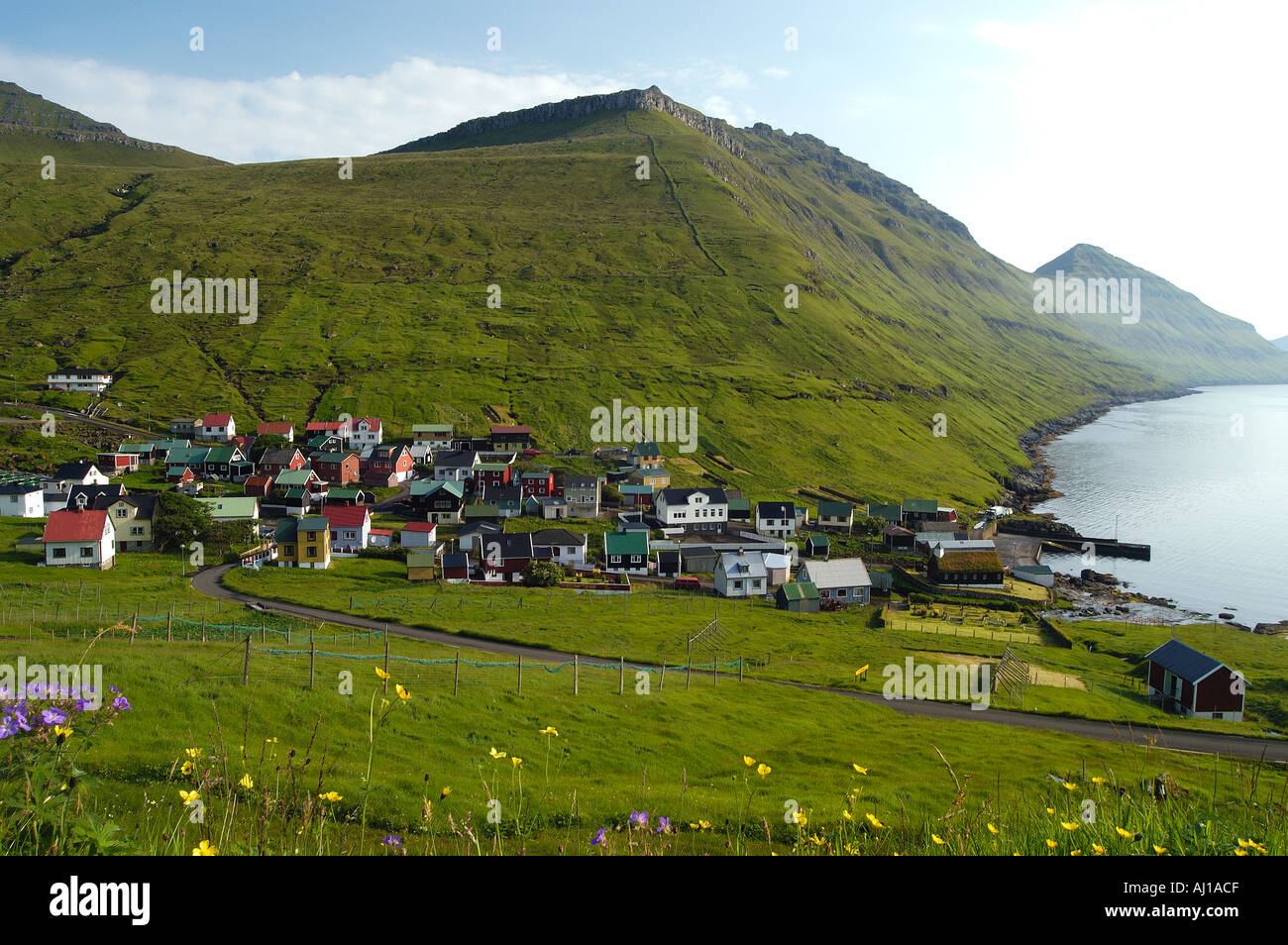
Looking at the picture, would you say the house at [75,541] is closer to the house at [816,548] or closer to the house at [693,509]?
the house at [693,509]

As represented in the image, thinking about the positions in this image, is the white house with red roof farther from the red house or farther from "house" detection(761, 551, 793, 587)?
"house" detection(761, 551, 793, 587)

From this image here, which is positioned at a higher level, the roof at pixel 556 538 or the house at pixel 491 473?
the house at pixel 491 473

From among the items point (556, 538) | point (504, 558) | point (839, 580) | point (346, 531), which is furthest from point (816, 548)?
point (346, 531)

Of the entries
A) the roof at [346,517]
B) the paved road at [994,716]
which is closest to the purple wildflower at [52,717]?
the paved road at [994,716]

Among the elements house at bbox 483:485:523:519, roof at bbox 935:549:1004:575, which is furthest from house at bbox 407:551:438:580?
roof at bbox 935:549:1004:575
